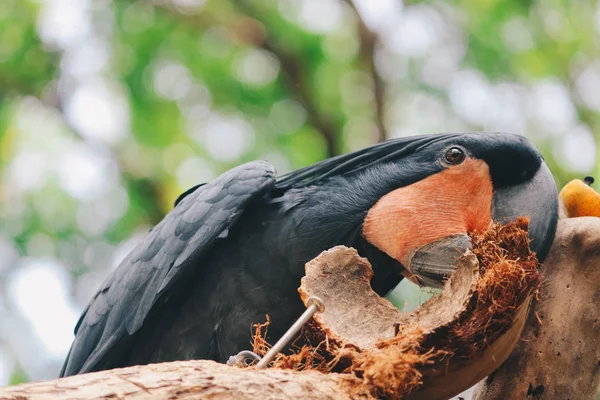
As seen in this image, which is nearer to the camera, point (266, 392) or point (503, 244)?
point (266, 392)

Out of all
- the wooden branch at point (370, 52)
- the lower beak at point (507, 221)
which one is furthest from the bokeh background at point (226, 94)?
the lower beak at point (507, 221)

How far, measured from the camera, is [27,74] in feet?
21.0

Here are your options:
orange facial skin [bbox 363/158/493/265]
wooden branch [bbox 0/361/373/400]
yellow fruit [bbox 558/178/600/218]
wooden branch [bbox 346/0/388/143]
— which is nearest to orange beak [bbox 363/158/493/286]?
orange facial skin [bbox 363/158/493/265]

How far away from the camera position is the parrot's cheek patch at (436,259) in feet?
8.44

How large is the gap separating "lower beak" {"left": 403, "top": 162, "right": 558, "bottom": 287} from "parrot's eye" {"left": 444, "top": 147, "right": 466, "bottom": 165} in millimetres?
199

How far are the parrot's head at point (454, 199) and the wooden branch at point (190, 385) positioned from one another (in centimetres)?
92

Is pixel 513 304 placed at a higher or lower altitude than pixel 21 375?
higher

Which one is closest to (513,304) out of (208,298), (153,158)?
(208,298)

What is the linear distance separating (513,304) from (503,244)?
212 millimetres

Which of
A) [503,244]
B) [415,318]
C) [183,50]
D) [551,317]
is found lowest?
[551,317]

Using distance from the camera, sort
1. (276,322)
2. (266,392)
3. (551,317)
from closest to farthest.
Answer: (266,392) → (551,317) → (276,322)

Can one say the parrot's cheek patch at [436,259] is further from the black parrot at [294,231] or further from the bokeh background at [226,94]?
the bokeh background at [226,94]

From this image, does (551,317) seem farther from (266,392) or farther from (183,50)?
(183,50)

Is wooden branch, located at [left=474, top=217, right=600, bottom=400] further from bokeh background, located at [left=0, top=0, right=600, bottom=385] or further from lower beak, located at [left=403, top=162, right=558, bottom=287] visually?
bokeh background, located at [left=0, top=0, right=600, bottom=385]
